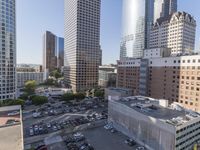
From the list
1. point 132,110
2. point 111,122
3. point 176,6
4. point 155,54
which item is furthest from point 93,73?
point 176,6

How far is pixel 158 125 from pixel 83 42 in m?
94.4

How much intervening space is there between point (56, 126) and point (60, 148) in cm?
1446

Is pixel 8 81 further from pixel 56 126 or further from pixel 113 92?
pixel 113 92

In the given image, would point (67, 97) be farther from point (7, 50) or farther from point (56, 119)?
point (7, 50)

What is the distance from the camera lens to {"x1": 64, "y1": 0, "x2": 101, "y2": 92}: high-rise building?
11706 cm

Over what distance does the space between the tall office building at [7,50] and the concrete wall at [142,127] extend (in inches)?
1992

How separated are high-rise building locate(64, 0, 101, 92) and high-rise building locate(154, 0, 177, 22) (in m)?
62.9

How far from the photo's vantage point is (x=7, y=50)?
74.6 meters

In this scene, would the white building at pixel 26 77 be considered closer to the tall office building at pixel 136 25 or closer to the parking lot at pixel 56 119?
the parking lot at pixel 56 119

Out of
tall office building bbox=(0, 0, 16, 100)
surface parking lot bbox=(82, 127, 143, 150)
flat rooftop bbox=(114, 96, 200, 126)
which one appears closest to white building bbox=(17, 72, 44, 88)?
tall office building bbox=(0, 0, 16, 100)

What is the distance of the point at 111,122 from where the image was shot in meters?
55.2

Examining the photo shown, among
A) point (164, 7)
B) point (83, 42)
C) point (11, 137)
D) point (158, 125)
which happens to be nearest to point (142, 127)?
point (158, 125)

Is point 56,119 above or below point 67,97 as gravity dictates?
below

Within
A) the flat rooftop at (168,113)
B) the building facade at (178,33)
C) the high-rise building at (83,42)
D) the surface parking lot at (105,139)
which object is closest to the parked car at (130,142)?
the surface parking lot at (105,139)
